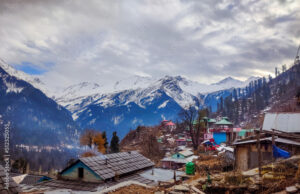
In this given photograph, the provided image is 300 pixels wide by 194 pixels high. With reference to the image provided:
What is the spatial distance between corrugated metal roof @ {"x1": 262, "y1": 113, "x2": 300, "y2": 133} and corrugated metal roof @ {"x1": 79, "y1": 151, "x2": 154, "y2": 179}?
49.7 ft

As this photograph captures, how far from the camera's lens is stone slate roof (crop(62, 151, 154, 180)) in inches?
798

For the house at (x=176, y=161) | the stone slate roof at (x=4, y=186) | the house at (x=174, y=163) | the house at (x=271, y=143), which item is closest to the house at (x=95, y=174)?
the house at (x=271, y=143)

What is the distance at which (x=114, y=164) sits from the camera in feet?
73.4

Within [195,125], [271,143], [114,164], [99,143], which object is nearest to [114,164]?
[114,164]

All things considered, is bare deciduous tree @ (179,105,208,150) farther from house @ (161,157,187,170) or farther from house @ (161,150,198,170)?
house @ (161,157,187,170)

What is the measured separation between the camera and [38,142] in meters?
199

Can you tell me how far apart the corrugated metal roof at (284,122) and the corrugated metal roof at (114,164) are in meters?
15.2

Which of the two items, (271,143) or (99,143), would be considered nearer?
(271,143)

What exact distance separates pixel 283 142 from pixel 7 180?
70.8ft

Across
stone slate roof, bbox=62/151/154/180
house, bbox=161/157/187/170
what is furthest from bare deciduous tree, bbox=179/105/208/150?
stone slate roof, bbox=62/151/154/180

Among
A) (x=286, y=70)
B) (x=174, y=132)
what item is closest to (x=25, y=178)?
(x=174, y=132)

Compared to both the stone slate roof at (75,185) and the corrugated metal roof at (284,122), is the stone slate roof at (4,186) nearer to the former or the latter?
the stone slate roof at (75,185)

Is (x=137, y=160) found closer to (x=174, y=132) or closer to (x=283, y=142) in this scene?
(x=283, y=142)

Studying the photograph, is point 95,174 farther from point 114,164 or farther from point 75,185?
point 114,164
